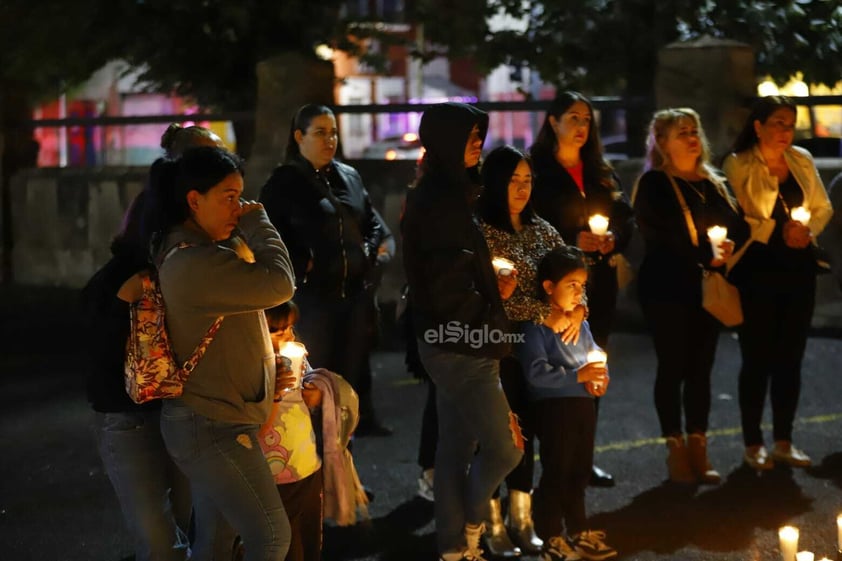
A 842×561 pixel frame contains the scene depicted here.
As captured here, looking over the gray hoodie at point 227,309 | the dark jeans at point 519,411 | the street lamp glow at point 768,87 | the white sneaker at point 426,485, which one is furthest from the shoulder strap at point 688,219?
the street lamp glow at point 768,87

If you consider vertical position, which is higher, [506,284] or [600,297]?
[506,284]

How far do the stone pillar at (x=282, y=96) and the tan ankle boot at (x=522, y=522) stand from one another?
6.29 m

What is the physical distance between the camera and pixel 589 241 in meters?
6.16

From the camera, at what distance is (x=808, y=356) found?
9.73 meters

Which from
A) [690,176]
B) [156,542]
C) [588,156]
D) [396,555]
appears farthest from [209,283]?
[690,176]

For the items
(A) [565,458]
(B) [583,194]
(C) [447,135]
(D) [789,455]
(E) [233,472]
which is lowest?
(D) [789,455]

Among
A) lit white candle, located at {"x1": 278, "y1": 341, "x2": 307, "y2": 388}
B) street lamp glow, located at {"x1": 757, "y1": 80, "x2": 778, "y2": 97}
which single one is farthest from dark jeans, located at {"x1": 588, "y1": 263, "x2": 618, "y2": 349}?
street lamp glow, located at {"x1": 757, "y1": 80, "x2": 778, "y2": 97}

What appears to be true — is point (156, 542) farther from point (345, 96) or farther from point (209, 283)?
point (345, 96)

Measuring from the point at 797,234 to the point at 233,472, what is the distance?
153 inches

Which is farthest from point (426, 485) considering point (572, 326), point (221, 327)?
point (221, 327)

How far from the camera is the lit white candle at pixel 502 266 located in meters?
5.18

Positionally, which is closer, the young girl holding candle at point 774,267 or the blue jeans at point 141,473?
the blue jeans at point 141,473

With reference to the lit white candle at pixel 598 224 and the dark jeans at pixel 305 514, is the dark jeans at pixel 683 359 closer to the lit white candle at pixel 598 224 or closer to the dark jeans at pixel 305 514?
the lit white candle at pixel 598 224

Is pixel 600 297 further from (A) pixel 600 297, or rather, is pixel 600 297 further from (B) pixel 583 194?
(B) pixel 583 194
